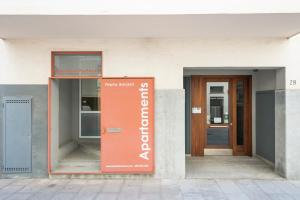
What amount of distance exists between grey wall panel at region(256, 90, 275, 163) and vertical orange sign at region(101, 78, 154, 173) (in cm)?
318

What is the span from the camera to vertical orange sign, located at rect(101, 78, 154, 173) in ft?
21.5

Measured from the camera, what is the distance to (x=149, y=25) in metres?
5.64

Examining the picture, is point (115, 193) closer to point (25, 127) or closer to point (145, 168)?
point (145, 168)

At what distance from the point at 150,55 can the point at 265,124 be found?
148 inches

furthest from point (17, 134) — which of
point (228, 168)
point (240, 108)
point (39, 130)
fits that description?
point (240, 108)

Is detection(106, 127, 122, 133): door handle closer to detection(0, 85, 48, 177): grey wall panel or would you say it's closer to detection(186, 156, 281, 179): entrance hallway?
detection(0, 85, 48, 177): grey wall panel

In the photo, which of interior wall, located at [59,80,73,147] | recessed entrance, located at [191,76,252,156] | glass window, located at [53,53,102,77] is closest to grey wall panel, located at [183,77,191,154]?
recessed entrance, located at [191,76,252,156]

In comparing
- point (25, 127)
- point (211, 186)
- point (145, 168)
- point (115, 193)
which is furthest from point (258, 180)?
point (25, 127)

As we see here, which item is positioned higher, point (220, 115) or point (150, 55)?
point (150, 55)

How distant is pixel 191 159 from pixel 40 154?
402 centimetres

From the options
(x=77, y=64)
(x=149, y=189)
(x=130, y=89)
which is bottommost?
(x=149, y=189)
